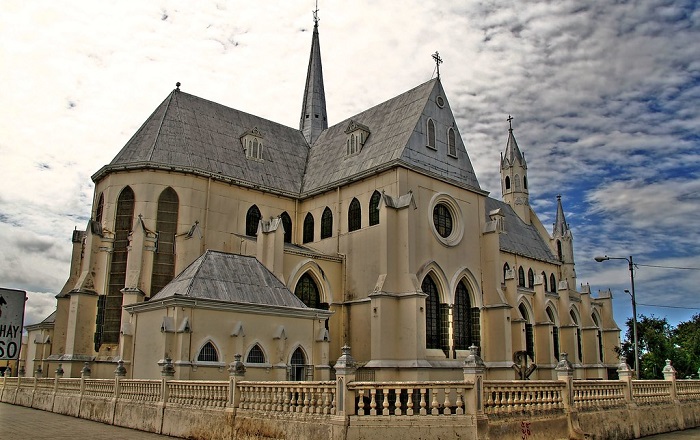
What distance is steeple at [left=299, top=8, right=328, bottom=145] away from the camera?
42.6 meters

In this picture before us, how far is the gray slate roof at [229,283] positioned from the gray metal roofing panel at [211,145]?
791 centimetres

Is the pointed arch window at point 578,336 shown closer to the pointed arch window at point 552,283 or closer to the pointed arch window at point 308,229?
the pointed arch window at point 552,283

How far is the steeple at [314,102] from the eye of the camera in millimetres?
42562

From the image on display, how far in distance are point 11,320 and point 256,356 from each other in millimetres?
16380

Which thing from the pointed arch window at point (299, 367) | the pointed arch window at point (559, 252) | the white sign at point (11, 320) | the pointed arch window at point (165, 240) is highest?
the pointed arch window at point (559, 252)

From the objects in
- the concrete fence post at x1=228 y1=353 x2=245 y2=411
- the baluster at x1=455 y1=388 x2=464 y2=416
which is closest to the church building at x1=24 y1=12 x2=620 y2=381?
the concrete fence post at x1=228 y1=353 x2=245 y2=411

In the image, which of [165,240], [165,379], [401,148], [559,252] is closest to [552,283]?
[559,252]

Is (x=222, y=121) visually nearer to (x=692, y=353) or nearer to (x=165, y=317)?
(x=165, y=317)

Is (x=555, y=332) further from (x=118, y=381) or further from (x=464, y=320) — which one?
(x=118, y=381)

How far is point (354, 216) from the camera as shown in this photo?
1241 inches

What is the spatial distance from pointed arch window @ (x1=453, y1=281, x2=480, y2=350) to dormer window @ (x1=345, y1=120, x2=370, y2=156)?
936cm

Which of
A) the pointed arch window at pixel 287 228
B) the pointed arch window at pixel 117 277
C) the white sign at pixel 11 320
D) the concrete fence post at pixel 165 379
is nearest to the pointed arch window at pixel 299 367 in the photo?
the concrete fence post at pixel 165 379

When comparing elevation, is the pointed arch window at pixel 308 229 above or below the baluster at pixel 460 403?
above

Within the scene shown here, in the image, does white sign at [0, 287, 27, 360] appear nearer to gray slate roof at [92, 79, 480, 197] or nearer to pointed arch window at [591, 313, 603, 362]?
gray slate roof at [92, 79, 480, 197]
